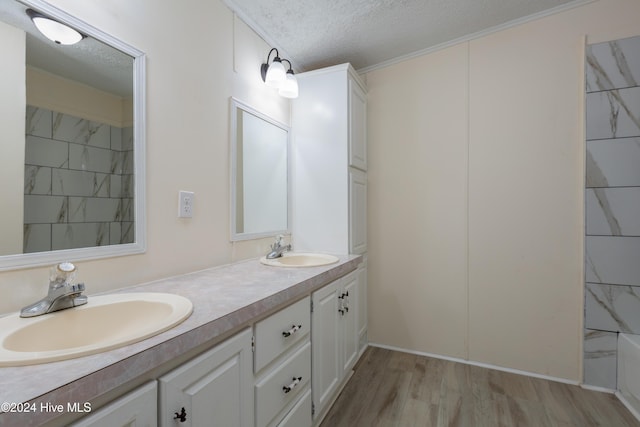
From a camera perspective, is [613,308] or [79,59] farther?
[613,308]

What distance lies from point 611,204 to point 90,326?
262 cm

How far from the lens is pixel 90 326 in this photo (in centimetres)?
85

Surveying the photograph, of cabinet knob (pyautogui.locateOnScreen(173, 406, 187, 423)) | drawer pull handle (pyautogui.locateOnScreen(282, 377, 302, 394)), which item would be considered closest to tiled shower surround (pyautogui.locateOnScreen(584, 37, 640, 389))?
drawer pull handle (pyautogui.locateOnScreen(282, 377, 302, 394))

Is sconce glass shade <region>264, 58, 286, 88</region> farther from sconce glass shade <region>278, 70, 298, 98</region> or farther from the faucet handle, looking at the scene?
the faucet handle

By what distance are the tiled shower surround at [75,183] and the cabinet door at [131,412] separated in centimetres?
62

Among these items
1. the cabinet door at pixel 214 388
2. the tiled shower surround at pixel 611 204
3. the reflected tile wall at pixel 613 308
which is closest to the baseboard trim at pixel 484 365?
the tiled shower surround at pixel 611 204

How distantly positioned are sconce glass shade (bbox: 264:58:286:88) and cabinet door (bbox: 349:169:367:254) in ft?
2.50

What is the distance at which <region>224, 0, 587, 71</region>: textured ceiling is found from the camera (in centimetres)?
172

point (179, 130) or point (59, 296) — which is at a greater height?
point (179, 130)

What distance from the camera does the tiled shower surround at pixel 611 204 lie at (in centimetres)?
168

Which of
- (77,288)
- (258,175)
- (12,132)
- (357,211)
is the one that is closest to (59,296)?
(77,288)

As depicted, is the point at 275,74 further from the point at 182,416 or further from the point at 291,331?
the point at 182,416

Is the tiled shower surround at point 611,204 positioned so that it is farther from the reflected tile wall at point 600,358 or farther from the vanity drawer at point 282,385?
the vanity drawer at point 282,385

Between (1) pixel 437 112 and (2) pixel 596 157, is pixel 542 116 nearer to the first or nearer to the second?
(2) pixel 596 157
